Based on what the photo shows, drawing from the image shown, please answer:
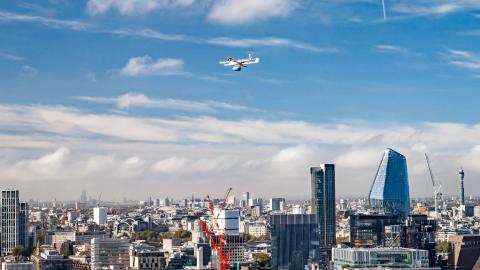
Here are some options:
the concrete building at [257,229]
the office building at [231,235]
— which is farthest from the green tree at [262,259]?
the concrete building at [257,229]

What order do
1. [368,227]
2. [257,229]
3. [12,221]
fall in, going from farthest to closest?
[257,229] < [12,221] < [368,227]

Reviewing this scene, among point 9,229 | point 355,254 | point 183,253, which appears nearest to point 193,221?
point 9,229

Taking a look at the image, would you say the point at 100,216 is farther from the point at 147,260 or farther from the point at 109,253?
the point at 147,260

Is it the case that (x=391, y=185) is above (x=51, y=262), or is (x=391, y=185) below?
above

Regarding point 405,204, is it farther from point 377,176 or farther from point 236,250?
point 236,250

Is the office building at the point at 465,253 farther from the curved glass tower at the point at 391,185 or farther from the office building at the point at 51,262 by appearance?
the curved glass tower at the point at 391,185

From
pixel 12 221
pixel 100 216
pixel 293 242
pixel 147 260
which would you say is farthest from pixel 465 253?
pixel 100 216
